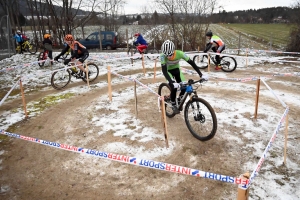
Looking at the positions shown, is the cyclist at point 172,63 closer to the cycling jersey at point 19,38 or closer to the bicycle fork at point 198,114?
the bicycle fork at point 198,114

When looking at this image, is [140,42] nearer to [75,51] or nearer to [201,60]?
[201,60]

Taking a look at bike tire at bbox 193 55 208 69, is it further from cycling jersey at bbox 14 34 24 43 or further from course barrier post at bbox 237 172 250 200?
cycling jersey at bbox 14 34 24 43

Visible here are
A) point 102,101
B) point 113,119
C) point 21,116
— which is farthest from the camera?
point 102,101

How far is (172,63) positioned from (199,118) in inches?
65.2

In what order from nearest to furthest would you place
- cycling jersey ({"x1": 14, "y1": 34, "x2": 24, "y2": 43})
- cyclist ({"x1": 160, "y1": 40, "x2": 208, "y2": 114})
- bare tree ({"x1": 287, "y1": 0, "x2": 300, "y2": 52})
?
cyclist ({"x1": 160, "y1": 40, "x2": 208, "y2": 114})
bare tree ({"x1": 287, "y1": 0, "x2": 300, "y2": 52})
cycling jersey ({"x1": 14, "y1": 34, "x2": 24, "y2": 43})

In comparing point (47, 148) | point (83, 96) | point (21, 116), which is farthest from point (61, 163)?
point (83, 96)

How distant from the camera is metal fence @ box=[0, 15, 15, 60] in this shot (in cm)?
1591

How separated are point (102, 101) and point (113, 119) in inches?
66.2

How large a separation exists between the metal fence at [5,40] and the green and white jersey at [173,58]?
1415 cm

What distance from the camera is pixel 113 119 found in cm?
631

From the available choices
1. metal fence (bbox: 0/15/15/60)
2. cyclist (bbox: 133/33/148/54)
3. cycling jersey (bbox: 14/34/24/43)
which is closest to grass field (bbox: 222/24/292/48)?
cyclist (bbox: 133/33/148/54)

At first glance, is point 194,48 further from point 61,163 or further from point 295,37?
point 61,163

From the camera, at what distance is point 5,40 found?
54.3 ft

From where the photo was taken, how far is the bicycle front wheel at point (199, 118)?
4.91 m
